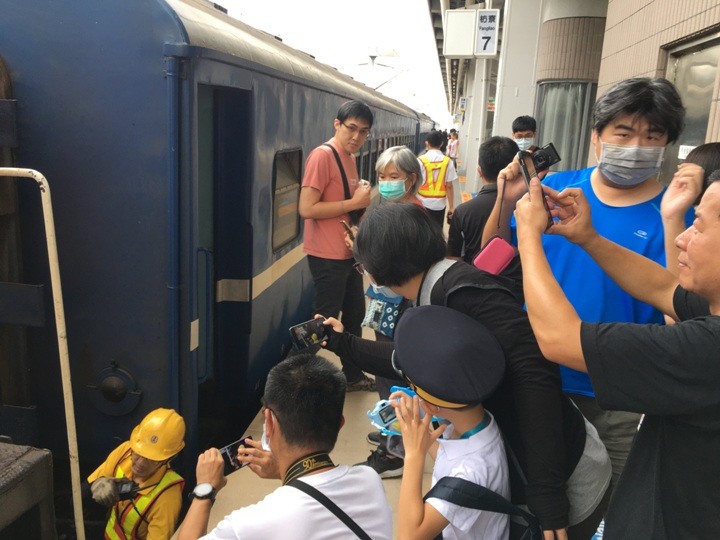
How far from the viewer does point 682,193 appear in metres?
2.05

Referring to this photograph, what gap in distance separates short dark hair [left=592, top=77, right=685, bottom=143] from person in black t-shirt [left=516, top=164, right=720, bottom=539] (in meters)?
0.84

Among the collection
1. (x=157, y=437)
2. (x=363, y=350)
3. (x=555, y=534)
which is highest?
(x=363, y=350)

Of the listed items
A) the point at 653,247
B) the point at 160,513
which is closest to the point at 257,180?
the point at 160,513

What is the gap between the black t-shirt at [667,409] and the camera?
122cm

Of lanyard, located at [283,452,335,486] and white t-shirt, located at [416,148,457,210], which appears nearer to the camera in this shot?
lanyard, located at [283,452,335,486]

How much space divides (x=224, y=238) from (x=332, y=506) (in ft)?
7.78

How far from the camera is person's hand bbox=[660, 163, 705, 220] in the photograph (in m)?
2.02

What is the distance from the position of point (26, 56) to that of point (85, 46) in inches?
10.8

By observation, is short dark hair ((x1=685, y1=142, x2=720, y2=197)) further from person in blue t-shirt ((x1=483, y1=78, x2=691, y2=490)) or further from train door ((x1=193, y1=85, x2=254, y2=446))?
train door ((x1=193, y1=85, x2=254, y2=446))

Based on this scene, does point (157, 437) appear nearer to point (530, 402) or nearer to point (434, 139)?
point (530, 402)

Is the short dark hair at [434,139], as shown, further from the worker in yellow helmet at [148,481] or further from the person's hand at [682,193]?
the worker in yellow helmet at [148,481]

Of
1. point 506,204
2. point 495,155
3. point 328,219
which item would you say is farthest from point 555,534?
point 495,155

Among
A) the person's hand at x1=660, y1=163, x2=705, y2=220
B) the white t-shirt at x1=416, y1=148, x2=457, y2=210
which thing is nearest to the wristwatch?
the person's hand at x1=660, y1=163, x2=705, y2=220

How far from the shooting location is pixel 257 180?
3623 mm
